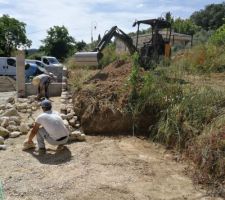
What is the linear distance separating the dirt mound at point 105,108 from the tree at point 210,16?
146ft

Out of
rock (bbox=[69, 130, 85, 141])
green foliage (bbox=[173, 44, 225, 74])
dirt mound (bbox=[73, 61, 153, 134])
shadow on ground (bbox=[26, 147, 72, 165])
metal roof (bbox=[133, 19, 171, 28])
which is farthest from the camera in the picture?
metal roof (bbox=[133, 19, 171, 28])

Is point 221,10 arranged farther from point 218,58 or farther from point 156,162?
point 156,162

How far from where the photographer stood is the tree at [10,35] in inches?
1805

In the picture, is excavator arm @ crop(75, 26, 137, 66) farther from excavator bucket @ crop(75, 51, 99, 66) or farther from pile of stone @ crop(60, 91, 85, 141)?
pile of stone @ crop(60, 91, 85, 141)

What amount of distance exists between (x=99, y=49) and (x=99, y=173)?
6507mm

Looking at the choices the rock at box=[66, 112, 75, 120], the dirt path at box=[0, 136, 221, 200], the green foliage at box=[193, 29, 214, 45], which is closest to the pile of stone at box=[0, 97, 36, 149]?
the dirt path at box=[0, 136, 221, 200]

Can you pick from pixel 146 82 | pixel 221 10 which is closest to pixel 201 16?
pixel 221 10

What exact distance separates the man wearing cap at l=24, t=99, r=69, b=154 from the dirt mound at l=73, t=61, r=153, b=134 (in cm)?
123

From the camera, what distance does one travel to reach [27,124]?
351 inches

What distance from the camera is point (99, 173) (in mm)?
6109

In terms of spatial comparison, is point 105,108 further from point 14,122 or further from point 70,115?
point 14,122

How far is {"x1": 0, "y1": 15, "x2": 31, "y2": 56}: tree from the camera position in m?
45.8

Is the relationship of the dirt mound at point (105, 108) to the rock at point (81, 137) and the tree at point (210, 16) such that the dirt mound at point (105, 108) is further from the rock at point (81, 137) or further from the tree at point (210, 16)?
the tree at point (210, 16)

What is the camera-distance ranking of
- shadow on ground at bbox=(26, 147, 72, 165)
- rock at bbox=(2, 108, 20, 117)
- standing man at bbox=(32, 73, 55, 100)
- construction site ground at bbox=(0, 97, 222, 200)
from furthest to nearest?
1. standing man at bbox=(32, 73, 55, 100)
2. rock at bbox=(2, 108, 20, 117)
3. shadow on ground at bbox=(26, 147, 72, 165)
4. construction site ground at bbox=(0, 97, 222, 200)
